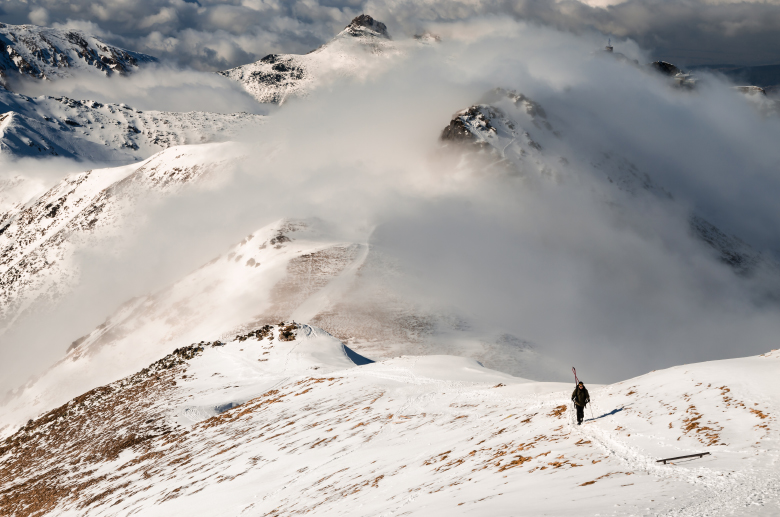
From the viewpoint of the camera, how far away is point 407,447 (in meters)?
19.1

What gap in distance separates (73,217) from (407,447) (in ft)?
549

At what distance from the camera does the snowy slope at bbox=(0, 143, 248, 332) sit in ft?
444

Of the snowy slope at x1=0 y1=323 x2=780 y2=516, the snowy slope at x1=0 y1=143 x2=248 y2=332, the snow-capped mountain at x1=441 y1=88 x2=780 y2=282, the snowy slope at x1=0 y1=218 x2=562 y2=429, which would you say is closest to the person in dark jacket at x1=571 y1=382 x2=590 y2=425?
the snowy slope at x1=0 y1=323 x2=780 y2=516

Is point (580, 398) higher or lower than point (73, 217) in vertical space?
higher

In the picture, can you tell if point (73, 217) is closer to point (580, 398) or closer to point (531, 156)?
point (531, 156)

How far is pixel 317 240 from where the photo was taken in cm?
8844

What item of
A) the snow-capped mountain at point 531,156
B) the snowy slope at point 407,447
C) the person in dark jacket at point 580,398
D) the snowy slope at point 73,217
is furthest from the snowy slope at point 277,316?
the snow-capped mountain at point 531,156

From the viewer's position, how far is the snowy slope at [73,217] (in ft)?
444

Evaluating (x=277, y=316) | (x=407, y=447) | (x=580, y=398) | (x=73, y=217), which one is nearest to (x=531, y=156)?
(x=277, y=316)

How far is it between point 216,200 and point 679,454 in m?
136

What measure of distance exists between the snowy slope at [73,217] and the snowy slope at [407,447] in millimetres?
115221

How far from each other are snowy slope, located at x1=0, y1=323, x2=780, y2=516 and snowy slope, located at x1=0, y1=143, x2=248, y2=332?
378 ft

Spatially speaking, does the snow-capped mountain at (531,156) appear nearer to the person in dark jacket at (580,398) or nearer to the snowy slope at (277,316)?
the snowy slope at (277,316)

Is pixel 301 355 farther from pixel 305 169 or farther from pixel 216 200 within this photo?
pixel 305 169
